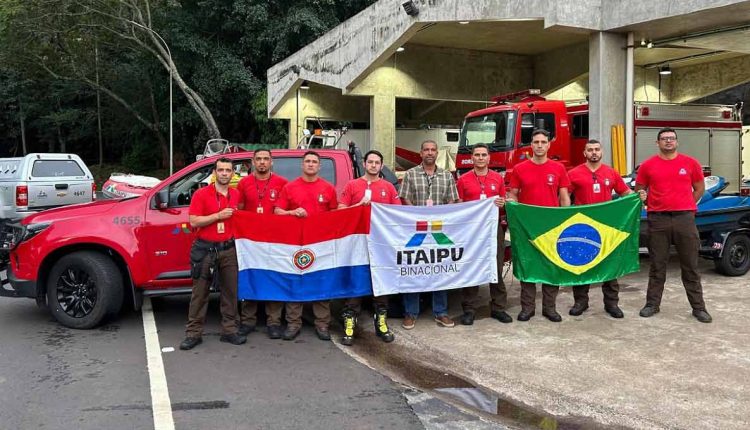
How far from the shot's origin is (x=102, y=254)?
662 centimetres

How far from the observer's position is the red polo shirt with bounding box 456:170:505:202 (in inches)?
271

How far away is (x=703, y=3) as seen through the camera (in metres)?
11.5

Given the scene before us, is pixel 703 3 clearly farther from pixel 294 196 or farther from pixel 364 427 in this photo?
pixel 364 427

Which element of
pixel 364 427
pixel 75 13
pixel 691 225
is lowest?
pixel 364 427

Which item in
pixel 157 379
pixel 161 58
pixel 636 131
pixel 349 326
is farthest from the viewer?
pixel 161 58

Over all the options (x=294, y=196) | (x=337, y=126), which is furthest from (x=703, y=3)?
(x=337, y=126)

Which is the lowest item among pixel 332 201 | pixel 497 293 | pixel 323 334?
pixel 323 334

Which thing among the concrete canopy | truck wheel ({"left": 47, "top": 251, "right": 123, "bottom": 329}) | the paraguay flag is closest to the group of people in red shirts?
the paraguay flag

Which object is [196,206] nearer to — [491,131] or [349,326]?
[349,326]

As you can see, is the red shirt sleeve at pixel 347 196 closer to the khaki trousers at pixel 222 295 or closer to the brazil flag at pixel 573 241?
the khaki trousers at pixel 222 295

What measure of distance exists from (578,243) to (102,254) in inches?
199

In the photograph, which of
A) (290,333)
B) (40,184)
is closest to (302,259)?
A: (290,333)

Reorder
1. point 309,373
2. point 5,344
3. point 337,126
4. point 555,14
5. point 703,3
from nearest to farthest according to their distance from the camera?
point 309,373 → point 5,344 → point 703,3 → point 555,14 → point 337,126

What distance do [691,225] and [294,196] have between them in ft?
13.5
